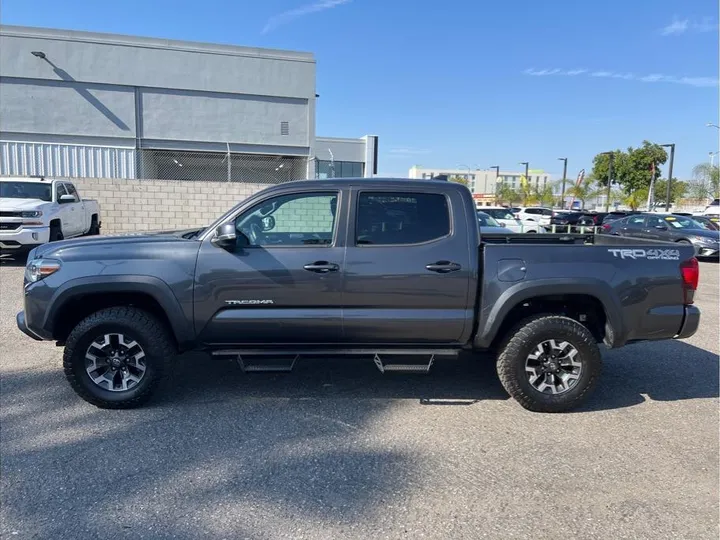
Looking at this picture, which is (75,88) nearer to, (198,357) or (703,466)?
(198,357)

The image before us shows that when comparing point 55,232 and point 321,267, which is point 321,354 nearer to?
point 321,267

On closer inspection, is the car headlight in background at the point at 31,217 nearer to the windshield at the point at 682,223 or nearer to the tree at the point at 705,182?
the windshield at the point at 682,223

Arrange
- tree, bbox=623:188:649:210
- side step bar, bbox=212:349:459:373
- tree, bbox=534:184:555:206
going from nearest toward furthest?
side step bar, bbox=212:349:459:373
tree, bbox=623:188:649:210
tree, bbox=534:184:555:206

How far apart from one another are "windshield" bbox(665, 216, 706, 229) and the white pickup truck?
18.4m

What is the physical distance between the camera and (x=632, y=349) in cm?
616

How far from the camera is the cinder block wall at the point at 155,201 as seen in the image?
53.3ft

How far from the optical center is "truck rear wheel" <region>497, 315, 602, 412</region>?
4172mm

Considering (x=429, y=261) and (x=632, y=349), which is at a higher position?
(x=429, y=261)

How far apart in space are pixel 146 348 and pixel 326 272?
155 centimetres

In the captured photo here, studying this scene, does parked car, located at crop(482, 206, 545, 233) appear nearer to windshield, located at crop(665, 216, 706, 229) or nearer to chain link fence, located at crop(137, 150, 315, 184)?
windshield, located at crop(665, 216, 706, 229)

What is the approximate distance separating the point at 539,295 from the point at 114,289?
3.35m

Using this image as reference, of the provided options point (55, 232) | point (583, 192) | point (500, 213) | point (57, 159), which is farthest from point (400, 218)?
point (583, 192)

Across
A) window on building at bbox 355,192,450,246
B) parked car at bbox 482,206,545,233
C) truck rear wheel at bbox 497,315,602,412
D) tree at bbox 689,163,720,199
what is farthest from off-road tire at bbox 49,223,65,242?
tree at bbox 689,163,720,199

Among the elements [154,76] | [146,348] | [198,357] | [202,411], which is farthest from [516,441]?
[154,76]
